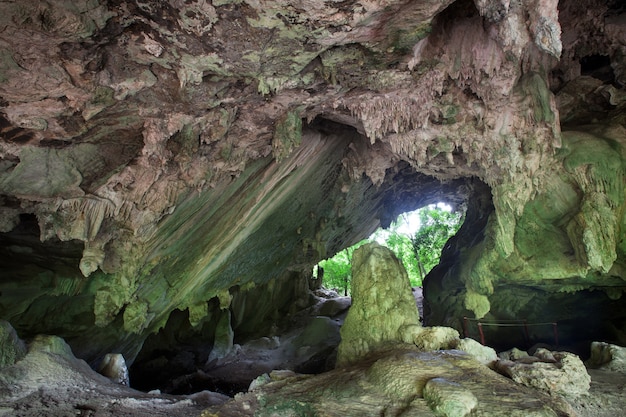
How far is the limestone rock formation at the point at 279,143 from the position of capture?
419cm

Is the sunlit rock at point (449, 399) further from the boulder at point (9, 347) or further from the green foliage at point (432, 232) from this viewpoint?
the green foliage at point (432, 232)

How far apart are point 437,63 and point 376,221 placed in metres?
9.21

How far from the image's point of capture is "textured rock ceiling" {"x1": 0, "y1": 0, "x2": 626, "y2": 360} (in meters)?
4.16

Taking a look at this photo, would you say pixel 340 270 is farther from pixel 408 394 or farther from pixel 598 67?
pixel 408 394

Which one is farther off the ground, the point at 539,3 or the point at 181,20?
the point at 539,3

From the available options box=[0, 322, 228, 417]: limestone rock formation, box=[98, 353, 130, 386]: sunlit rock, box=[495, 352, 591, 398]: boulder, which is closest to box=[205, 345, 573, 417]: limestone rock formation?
box=[495, 352, 591, 398]: boulder

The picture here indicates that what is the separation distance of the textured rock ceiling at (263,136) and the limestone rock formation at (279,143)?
0.10ft

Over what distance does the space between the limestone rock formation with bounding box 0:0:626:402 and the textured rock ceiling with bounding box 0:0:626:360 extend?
0.10 ft

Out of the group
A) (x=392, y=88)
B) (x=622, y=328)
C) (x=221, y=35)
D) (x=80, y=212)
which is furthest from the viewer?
(x=622, y=328)

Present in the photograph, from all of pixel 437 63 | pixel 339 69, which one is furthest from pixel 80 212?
pixel 437 63

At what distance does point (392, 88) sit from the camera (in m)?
5.92

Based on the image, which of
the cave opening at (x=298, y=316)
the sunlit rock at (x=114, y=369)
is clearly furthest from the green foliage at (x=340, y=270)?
the sunlit rock at (x=114, y=369)

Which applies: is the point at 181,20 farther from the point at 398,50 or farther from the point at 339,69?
the point at 398,50

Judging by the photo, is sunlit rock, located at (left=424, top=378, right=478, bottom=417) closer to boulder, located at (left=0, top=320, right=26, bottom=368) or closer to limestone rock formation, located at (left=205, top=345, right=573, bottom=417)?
limestone rock formation, located at (left=205, top=345, right=573, bottom=417)
